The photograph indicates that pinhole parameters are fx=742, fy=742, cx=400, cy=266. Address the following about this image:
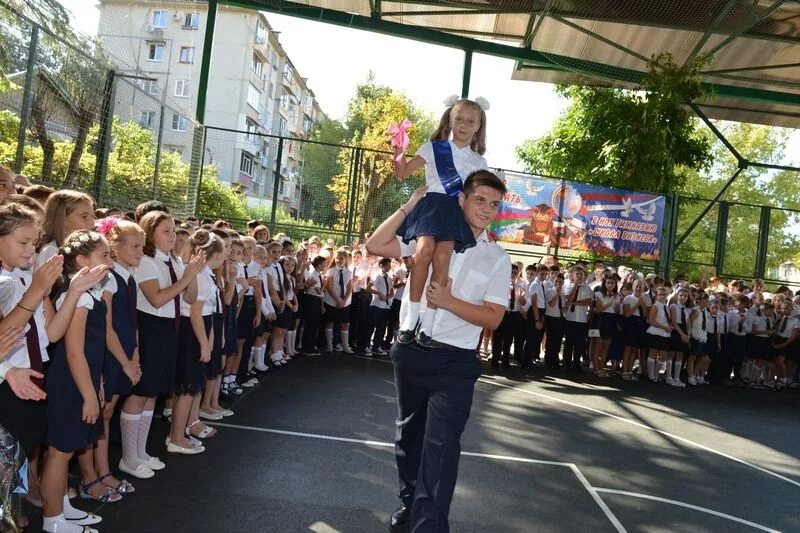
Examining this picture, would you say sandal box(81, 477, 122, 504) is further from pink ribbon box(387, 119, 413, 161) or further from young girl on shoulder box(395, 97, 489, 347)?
pink ribbon box(387, 119, 413, 161)

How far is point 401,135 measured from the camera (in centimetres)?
471

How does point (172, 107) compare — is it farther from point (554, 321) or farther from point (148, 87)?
point (554, 321)

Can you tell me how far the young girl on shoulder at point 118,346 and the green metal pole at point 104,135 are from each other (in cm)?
491

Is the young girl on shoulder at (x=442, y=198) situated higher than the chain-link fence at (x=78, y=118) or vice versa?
the chain-link fence at (x=78, y=118)

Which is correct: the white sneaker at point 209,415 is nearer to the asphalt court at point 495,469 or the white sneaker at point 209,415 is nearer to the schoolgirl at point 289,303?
the asphalt court at point 495,469

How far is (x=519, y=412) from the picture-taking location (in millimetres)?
9281

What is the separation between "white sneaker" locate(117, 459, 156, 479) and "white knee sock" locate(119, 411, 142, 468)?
3cm

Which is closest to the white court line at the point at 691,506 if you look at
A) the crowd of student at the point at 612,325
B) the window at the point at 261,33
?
the crowd of student at the point at 612,325

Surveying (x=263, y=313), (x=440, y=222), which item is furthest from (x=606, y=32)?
(x=440, y=222)

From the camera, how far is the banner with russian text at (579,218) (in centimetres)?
1538

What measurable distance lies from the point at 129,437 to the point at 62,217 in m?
1.75

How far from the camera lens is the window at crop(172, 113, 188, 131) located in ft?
40.0

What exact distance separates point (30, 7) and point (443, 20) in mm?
8961

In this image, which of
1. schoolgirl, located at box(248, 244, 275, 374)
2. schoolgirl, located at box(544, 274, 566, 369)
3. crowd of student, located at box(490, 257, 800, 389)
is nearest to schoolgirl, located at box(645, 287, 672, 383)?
crowd of student, located at box(490, 257, 800, 389)
